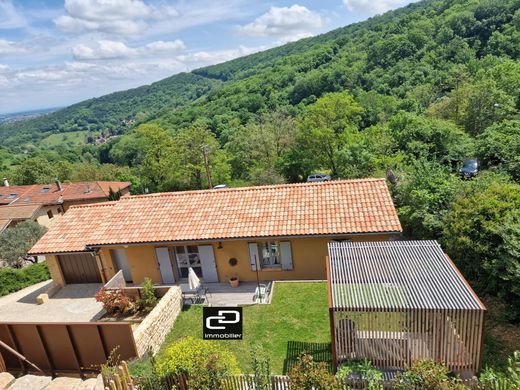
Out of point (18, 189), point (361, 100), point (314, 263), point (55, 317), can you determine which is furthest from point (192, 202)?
point (361, 100)

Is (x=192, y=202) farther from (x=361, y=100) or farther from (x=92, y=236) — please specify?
(x=361, y=100)

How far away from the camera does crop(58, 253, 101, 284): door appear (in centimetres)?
1872

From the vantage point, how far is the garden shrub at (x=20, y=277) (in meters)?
22.2

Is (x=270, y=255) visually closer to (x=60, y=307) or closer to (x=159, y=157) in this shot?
(x=60, y=307)

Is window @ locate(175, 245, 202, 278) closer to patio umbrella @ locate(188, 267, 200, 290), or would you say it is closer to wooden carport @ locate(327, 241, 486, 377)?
patio umbrella @ locate(188, 267, 200, 290)

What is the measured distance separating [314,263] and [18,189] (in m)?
49.3

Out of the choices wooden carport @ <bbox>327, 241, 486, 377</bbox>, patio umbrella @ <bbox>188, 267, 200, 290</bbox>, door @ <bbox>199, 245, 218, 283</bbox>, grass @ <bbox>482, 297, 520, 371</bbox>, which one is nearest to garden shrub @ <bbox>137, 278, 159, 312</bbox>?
patio umbrella @ <bbox>188, 267, 200, 290</bbox>

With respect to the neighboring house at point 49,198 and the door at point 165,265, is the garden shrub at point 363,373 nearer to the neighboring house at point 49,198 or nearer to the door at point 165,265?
the door at point 165,265

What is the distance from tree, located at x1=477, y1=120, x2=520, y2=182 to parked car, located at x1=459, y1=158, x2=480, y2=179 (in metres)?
1.44

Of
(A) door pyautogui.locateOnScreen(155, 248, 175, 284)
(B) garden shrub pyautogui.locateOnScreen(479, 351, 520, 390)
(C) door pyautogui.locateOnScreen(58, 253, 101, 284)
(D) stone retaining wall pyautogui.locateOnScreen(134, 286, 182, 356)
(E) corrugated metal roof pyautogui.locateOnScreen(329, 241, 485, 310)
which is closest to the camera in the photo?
(B) garden shrub pyautogui.locateOnScreen(479, 351, 520, 390)

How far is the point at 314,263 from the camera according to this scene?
52.6ft

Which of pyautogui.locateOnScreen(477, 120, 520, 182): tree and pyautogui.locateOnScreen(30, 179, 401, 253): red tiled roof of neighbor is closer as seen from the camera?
pyautogui.locateOnScreen(30, 179, 401, 253): red tiled roof of neighbor

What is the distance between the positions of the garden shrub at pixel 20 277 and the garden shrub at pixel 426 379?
23.4 metres

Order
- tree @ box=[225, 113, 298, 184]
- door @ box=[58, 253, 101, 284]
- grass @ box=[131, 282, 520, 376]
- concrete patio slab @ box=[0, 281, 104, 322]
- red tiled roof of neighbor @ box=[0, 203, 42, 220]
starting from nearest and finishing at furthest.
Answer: grass @ box=[131, 282, 520, 376], concrete patio slab @ box=[0, 281, 104, 322], door @ box=[58, 253, 101, 284], red tiled roof of neighbor @ box=[0, 203, 42, 220], tree @ box=[225, 113, 298, 184]
